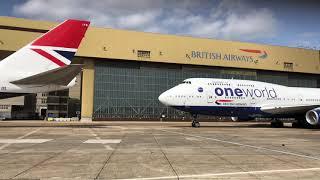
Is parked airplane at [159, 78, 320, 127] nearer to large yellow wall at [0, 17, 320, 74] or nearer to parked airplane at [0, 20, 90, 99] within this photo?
parked airplane at [0, 20, 90, 99]

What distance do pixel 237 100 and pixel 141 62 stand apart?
3945cm

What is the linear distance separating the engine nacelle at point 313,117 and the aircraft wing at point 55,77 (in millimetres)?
25752

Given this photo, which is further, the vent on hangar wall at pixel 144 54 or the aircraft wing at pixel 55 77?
the vent on hangar wall at pixel 144 54

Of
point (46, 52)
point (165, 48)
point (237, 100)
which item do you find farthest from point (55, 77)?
point (165, 48)

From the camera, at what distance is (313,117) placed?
126 feet

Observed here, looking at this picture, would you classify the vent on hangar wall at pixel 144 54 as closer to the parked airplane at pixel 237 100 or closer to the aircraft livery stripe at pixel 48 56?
the parked airplane at pixel 237 100

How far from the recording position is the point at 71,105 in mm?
112188

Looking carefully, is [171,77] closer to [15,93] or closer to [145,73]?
[145,73]

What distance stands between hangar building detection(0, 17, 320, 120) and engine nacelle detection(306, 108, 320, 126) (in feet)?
135

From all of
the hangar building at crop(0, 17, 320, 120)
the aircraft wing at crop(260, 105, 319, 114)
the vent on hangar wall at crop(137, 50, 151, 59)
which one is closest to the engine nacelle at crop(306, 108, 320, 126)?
the aircraft wing at crop(260, 105, 319, 114)

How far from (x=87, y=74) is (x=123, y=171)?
6451 centimetres

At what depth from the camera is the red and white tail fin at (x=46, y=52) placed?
2872 centimetres

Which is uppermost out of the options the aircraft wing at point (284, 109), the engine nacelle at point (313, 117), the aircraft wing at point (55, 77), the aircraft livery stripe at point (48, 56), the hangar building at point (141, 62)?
the hangar building at point (141, 62)

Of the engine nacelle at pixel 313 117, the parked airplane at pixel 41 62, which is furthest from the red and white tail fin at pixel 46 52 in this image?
the engine nacelle at pixel 313 117
